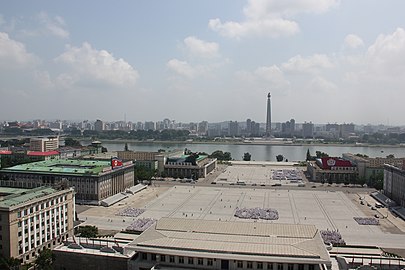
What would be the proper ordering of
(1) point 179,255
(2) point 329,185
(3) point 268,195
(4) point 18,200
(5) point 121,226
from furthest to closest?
(2) point 329,185
(3) point 268,195
(5) point 121,226
(4) point 18,200
(1) point 179,255

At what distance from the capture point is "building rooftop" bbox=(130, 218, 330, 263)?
44.7ft

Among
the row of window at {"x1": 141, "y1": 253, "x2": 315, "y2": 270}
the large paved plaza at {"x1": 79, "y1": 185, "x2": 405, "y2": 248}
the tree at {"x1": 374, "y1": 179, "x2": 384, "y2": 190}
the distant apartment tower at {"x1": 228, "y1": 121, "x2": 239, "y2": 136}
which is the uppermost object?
the distant apartment tower at {"x1": 228, "y1": 121, "x2": 239, "y2": 136}

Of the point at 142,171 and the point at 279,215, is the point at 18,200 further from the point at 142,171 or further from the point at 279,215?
the point at 142,171

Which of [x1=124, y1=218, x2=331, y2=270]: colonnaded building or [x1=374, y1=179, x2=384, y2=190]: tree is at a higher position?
[x1=124, y1=218, x2=331, y2=270]: colonnaded building

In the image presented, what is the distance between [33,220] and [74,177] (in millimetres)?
13742

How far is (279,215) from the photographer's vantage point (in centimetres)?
3005

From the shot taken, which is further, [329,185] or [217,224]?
[329,185]

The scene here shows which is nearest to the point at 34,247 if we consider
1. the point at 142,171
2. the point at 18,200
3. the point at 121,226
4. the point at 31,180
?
the point at 18,200

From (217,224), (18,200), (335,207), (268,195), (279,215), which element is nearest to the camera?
(217,224)

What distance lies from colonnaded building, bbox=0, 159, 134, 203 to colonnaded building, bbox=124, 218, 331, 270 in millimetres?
18822

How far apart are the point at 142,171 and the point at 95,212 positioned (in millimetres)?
16497

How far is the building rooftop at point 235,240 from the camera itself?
1363cm

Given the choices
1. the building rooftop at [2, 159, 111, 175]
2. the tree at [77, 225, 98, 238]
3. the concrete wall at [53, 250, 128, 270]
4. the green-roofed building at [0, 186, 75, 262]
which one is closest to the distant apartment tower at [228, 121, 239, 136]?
the building rooftop at [2, 159, 111, 175]

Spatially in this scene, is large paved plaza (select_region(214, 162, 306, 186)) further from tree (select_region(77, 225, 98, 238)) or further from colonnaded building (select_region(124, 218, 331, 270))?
colonnaded building (select_region(124, 218, 331, 270))
